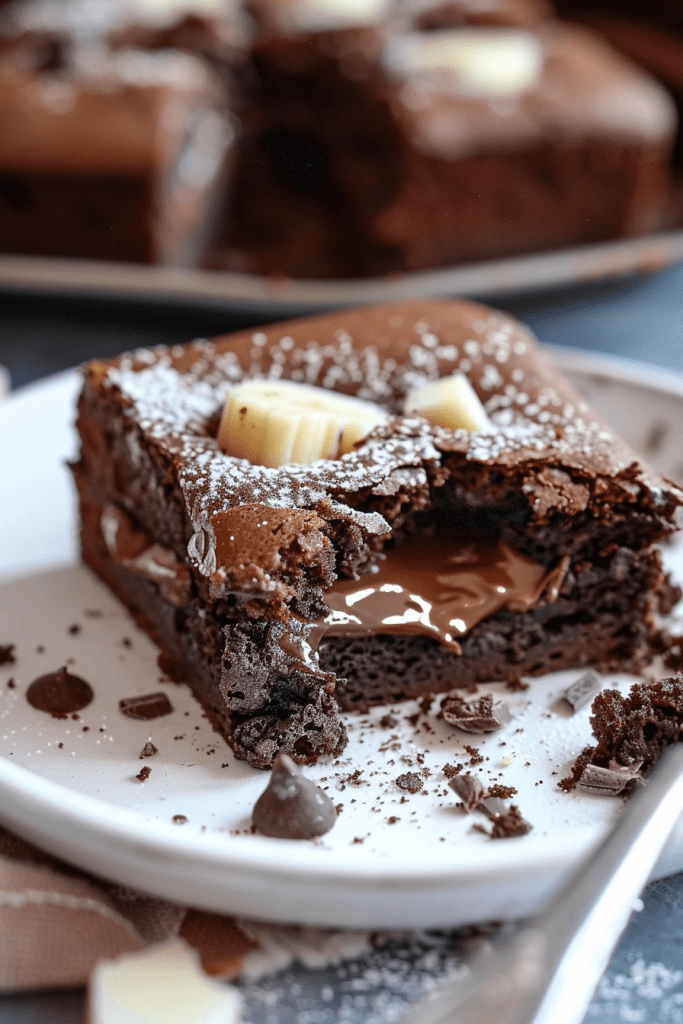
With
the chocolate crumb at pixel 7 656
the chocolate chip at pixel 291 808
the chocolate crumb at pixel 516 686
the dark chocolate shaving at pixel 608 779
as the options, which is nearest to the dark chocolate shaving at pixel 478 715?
the chocolate crumb at pixel 516 686

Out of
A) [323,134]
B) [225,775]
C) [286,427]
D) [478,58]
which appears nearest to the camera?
[225,775]

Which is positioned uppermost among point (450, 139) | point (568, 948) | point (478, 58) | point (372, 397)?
point (478, 58)

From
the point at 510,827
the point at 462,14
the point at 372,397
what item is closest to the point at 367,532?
the point at 372,397

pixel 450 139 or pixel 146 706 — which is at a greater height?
pixel 450 139

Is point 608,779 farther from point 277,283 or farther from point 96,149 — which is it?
point 96,149

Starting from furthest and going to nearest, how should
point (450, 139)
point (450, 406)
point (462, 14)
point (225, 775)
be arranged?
1. point (462, 14)
2. point (450, 139)
3. point (450, 406)
4. point (225, 775)

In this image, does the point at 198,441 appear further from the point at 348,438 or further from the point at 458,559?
the point at 458,559

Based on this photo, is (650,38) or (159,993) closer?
(159,993)

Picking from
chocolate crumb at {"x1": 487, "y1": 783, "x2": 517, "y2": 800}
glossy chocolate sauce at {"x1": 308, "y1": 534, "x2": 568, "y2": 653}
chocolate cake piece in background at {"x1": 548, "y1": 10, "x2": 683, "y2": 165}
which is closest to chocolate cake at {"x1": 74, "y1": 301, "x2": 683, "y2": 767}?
glossy chocolate sauce at {"x1": 308, "y1": 534, "x2": 568, "y2": 653}
